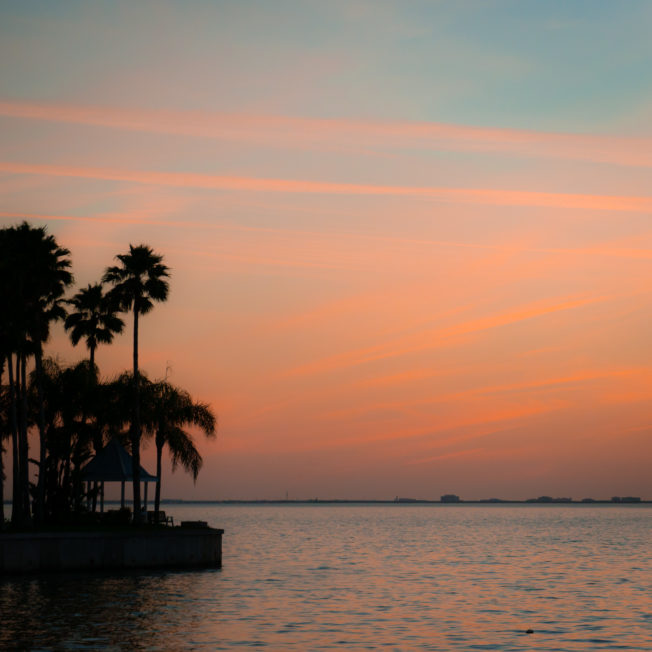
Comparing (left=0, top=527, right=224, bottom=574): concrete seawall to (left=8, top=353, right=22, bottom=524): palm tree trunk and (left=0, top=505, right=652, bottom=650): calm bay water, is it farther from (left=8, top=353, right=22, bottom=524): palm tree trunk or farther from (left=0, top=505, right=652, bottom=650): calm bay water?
(left=8, top=353, right=22, bottom=524): palm tree trunk

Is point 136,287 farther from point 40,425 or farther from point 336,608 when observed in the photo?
point 336,608

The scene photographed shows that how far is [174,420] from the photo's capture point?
72.6 m

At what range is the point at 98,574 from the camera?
50906 mm

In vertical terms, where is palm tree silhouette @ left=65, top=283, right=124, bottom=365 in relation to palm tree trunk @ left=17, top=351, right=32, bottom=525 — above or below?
above

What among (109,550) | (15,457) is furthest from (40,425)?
(109,550)

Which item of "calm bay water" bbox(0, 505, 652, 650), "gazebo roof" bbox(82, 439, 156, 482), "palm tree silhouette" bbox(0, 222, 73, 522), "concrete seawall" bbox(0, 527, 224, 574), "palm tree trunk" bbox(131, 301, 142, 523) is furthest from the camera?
"gazebo roof" bbox(82, 439, 156, 482)

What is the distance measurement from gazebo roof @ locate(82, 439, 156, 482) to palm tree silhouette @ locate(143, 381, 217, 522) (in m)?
4.43

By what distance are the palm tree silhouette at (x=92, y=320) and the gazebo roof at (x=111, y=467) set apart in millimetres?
10487

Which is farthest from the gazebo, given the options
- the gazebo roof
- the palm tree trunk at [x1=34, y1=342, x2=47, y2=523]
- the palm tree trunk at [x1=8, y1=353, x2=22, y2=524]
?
the palm tree trunk at [x1=8, y1=353, x2=22, y2=524]

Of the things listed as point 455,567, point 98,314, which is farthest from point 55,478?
point 455,567

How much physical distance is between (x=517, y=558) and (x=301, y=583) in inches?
1332

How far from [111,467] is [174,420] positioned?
7.32 m

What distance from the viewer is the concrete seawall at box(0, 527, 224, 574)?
159 feet

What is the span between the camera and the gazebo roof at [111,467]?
6612 cm
